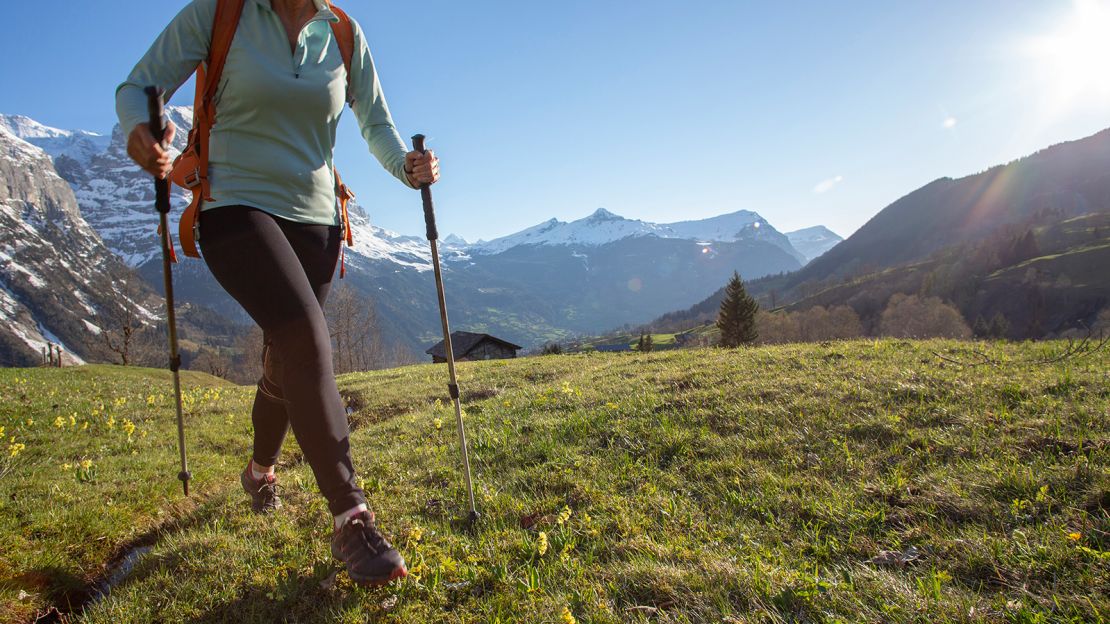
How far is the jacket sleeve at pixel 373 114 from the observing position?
159 inches

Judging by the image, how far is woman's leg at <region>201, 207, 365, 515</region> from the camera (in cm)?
297

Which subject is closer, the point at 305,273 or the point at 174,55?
the point at 174,55

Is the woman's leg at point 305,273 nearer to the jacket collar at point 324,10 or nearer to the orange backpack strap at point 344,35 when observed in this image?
the orange backpack strap at point 344,35

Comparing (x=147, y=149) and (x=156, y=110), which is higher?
(x=156, y=110)

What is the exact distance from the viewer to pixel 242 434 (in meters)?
8.88

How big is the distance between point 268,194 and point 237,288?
65 centimetres

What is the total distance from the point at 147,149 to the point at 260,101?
2.29ft

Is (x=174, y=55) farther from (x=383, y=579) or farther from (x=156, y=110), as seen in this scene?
(x=383, y=579)

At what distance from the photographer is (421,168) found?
4.07 m

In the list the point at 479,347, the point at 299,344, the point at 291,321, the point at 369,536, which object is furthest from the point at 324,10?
the point at 479,347

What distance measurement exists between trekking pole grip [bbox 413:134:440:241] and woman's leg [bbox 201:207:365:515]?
128cm

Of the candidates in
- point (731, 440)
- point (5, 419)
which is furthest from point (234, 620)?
point (5, 419)

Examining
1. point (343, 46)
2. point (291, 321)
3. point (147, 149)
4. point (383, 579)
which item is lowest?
point (383, 579)

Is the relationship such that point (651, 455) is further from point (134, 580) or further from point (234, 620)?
point (134, 580)
